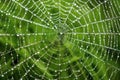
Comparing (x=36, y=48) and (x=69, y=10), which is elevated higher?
(x=69, y=10)

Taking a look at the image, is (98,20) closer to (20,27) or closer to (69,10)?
(69,10)

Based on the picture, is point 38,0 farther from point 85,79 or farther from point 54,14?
point 85,79

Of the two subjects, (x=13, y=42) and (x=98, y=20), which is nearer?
(x=13, y=42)

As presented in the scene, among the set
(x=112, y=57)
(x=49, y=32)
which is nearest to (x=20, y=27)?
(x=49, y=32)

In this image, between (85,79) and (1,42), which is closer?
(1,42)

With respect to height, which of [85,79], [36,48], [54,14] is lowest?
[85,79]

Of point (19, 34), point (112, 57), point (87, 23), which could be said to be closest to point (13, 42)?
point (19, 34)
